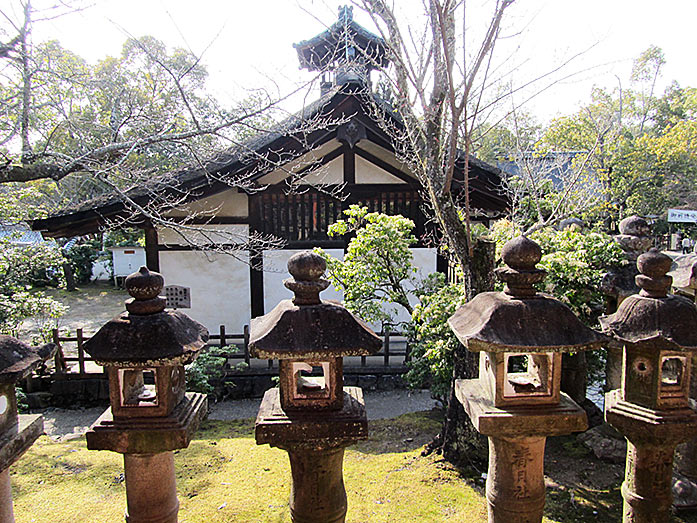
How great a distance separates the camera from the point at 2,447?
2.51m

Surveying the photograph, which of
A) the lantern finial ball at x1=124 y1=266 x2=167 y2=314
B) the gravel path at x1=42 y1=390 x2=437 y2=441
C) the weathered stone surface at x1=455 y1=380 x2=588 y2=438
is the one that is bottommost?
the gravel path at x1=42 y1=390 x2=437 y2=441

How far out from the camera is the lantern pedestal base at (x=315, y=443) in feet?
8.32

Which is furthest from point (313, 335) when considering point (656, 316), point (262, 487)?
point (262, 487)

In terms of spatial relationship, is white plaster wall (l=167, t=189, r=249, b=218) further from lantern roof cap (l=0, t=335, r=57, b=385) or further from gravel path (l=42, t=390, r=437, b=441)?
lantern roof cap (l=0, t=335, r=57, b=385)

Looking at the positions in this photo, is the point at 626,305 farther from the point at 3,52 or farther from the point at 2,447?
the point at 3,52

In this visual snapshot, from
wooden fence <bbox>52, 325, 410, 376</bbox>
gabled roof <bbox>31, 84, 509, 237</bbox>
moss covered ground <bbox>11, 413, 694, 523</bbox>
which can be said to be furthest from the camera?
wooden fence <bbox>52, 325, 410, 376</bbox>

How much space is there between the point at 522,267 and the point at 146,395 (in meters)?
2.38

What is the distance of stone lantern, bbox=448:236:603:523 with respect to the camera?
8.34 ft

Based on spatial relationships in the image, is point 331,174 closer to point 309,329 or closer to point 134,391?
point 134,391

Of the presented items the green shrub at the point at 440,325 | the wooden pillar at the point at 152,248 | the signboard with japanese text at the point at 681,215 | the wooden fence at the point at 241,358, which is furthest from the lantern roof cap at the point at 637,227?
the signboard with japanese text at the point at 681,215

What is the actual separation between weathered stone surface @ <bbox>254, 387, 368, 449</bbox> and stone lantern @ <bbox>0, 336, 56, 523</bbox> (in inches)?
51.8

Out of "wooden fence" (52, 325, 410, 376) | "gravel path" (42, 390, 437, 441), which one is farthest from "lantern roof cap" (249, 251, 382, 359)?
"wooden fence" (52, 325, 410, 376)

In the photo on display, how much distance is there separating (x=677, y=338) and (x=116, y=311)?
2065cm

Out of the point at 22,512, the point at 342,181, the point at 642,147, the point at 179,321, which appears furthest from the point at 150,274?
the point at 642,147
